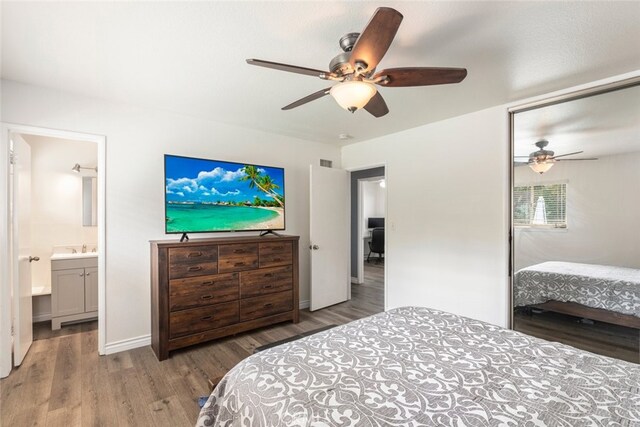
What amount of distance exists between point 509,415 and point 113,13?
2.56m

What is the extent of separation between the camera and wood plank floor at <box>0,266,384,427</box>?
1.93 metres

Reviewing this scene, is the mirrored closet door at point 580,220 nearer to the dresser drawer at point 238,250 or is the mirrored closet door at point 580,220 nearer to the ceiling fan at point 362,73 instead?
the ceiling fan at point 362,73

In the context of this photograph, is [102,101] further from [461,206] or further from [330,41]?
[461,206]

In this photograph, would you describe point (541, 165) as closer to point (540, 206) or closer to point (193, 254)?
point (540, 206)

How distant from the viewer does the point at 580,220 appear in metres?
2.50

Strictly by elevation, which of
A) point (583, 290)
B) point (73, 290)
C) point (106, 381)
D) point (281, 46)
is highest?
point (281, 46)

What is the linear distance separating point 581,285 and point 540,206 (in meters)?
0.75

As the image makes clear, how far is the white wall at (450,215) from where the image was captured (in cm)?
293

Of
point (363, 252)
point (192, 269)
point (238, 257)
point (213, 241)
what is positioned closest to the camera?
point (192, 269)

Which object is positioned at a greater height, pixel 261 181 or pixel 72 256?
pixel 261 181

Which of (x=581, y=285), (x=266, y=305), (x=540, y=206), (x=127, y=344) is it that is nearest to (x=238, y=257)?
(x=266, y=305)

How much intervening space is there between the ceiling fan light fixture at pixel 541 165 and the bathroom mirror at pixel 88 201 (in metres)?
5.16

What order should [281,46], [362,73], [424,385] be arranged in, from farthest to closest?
[281,46]
[362,73]
[424,385]

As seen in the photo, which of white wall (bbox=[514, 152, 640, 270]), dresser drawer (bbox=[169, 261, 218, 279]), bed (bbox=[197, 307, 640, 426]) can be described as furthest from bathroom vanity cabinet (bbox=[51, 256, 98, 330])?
white wall (bbox=[514, 152, 640, 270])
